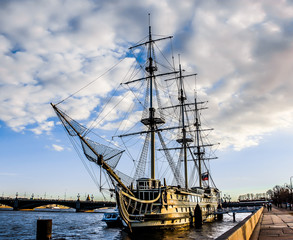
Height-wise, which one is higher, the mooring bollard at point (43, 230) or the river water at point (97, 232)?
the mooring bollard at point (43, 230)

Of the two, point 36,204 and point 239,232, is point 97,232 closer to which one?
point 239,232

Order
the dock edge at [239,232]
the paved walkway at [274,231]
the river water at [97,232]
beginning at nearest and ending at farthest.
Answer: the dock edge at [239,232]
the paved walkway at [274,231]
the river water at [97,232]

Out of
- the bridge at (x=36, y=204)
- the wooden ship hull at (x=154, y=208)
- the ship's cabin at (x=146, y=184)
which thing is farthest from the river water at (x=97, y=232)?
the bridge at (x=36, y=204)

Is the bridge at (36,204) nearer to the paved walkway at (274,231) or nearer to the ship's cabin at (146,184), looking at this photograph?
the ship's cabin at (146,184)

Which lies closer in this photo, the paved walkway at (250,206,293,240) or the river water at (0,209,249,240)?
the paved walkway at (250,206,293,240)

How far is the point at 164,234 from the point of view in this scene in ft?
108

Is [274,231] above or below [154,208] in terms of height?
above

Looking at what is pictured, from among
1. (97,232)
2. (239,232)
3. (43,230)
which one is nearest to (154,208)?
(97,232)

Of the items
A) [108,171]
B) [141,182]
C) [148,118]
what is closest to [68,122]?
[108,171]

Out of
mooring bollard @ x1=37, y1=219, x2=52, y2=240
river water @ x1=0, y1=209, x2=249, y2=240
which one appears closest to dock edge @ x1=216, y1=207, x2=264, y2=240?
mooring bollard @ x1=37, y1=219, x2=52, y2=240

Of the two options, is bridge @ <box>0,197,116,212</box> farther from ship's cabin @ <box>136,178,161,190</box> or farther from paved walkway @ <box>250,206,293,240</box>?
paved walkway @ <box>250,206,293,240</box>

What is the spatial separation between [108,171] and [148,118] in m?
15.2

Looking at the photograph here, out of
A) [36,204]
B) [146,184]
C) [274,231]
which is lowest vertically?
[36,204]

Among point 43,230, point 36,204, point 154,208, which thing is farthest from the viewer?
point 36,204
